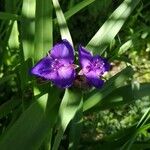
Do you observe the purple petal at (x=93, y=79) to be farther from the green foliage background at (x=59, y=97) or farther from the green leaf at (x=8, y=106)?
the green leaf at (x=8, y=106)

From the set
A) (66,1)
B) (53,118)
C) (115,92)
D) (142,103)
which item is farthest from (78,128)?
(66,1)

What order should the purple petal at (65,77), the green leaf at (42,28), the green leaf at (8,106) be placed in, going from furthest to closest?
the green leaf at (8,106) → the green leaf at (42,28) → the purple petal at (65,77)

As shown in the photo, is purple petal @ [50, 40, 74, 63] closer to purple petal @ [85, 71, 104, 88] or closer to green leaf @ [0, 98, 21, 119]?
purple petal @ [85, 71, 104, 88]

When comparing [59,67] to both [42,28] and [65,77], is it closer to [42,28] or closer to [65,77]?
[65,77]

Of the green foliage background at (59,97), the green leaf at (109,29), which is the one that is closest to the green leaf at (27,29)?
the green foliage background at (59,97)

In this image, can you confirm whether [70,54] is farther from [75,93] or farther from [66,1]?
[66,1]

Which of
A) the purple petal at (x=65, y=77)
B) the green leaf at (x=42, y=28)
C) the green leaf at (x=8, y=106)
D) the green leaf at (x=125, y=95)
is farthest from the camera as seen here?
the green leaf at (x=8, y=106)
